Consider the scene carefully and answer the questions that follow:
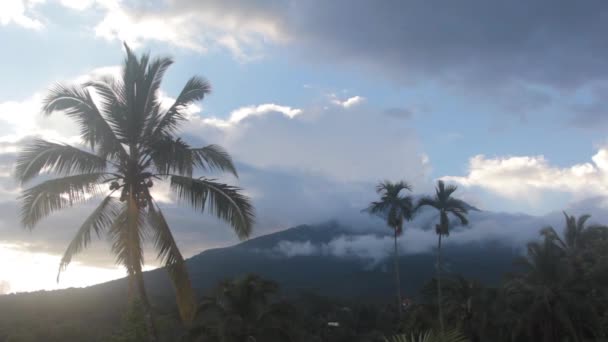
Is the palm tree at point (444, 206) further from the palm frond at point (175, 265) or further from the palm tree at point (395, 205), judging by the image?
the palm frond at point (175, 265)

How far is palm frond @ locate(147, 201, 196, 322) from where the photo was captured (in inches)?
556

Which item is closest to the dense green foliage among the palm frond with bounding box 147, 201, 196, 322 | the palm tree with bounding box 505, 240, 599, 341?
the palm tree with bounding box 505, 240, 599, 341

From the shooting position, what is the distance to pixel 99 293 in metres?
88.2

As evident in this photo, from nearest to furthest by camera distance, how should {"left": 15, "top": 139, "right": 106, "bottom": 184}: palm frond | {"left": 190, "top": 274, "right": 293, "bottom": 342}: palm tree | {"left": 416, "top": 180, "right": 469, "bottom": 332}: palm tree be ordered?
1. {"left": 15, "top": 139, "right": 106, "bottom": 184}: palm frond
2. {"left": 190, "top": 274, "right": 293, "bottom": 342}: palm tree
3. {"left": 416, "top": 180, "right": 469, "bottom": 332}: palm tree

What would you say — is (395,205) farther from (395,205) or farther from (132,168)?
(132,168)

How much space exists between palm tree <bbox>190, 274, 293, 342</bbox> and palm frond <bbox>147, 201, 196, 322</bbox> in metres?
22.4

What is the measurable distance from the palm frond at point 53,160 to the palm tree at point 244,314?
23.3 meters

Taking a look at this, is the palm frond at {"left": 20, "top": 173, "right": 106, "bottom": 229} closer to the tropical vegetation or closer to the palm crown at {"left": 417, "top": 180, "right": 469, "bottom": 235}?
the tropical vegetation

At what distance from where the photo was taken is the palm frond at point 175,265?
14.1 m

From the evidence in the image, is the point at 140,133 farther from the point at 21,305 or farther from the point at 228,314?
the point at 21,305

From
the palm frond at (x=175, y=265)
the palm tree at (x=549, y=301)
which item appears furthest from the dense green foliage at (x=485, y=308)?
the palm frond at (x=175, y=265)

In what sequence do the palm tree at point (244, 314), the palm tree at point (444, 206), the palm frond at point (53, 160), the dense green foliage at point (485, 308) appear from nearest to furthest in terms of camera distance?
the palm frond at point (53, 160) < the palm tree at point (244, 314) < the dense green foliage at point (485, 308) < the palm tree at point (444, 206)

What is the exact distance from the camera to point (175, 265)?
1419 centimetres

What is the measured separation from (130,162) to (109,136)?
80 centimetres
